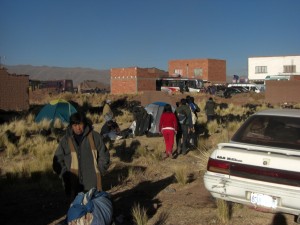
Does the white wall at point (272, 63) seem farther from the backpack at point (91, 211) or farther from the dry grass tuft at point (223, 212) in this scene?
the backpack at point (91, 211)

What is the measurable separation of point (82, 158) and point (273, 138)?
3.08 meters

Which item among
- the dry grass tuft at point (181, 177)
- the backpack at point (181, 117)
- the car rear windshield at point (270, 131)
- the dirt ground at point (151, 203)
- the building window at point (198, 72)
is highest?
the building window at point (198, 72)

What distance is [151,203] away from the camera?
26.7 feet

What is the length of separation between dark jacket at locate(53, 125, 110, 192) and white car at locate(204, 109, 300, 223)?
5.36 ft

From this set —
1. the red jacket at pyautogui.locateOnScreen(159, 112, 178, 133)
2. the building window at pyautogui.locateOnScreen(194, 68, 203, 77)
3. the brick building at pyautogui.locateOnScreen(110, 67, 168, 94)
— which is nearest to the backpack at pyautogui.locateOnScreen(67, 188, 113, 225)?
the red jacket at pyautogui.locateOnScreen(159, 112, 178, 133)

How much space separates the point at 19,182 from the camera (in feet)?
33.0

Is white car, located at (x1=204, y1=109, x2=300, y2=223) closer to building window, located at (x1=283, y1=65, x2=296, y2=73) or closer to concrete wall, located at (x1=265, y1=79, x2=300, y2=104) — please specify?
concrete wall, located at (x1=265, y1=79, x2=300, y2=104)

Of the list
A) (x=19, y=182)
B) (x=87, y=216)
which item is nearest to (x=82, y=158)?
(x=87, y=216)

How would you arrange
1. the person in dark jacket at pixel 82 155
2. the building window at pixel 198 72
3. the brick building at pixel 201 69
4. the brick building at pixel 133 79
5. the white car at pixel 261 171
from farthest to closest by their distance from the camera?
the building window at pixel 198 72 < the brick building at pixel 201 69 < the brick building at pixel 133 79 < the person in dark jacket at pixel 82 155 < the white car at pixel 261 171

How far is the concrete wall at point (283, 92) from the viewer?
44281 mm

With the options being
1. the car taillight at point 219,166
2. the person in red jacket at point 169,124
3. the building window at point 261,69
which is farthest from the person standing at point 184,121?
the building window at point 261,69

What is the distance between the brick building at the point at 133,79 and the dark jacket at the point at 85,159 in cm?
4981

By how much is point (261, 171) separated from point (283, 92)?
132 feet

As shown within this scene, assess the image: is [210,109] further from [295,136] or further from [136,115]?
[295,136]
